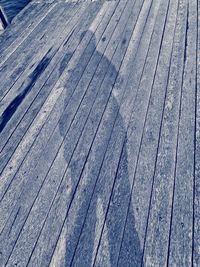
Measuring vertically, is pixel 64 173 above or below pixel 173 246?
above

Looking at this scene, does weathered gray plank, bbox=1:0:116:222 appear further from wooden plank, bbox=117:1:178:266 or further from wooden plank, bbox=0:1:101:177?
wooden plank, bbox=117:1:178:266

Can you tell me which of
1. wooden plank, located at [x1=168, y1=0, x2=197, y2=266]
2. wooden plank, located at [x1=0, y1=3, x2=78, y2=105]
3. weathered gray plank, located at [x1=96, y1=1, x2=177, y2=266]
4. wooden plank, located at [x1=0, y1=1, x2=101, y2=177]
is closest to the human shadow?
weathered gray plank, located at [x1=96, y1=1, x2=177, y2=266]

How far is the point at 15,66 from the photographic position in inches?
197

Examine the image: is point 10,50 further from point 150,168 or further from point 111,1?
point 150,168

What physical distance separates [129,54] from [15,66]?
2164 millimetres

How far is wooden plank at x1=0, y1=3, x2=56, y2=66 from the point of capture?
18.2 ft

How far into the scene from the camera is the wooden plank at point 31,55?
4.48m

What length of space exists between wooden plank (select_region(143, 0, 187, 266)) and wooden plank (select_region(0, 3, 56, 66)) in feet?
11.2

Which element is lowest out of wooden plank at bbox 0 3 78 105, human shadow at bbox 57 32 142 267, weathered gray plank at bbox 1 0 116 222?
human shadow at bbox 57 32 142 267

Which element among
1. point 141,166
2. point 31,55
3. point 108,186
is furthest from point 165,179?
point 31,55

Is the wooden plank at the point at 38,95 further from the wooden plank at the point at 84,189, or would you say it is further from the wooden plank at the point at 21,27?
the wooden plank at the point at 21,27

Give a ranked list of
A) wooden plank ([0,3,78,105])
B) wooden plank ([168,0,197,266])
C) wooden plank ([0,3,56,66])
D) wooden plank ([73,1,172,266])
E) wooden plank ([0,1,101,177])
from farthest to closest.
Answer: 1. wooden plank ([0,3,56,66])
2. wooden plank ([0,3,78,105])
3. wooden plank ([0,1,101,177])
4. wooden plank ([73,1,172,266])
5. wooden plank ([168,0,197,266])

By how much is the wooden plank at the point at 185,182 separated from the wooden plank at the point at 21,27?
11.7ft

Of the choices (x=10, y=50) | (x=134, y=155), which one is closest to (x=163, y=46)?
(x=134, y=155)
